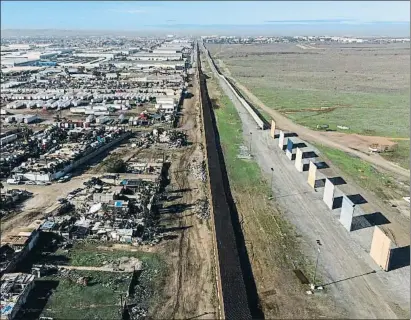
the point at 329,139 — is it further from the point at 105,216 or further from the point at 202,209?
the point at 105,216

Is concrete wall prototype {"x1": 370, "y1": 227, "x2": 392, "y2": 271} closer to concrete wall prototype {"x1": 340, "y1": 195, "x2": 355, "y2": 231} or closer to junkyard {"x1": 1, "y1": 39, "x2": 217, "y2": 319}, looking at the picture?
concrete wall prototype {"x1": 340, "y1": 195, "x2": 355, "y2": 231}

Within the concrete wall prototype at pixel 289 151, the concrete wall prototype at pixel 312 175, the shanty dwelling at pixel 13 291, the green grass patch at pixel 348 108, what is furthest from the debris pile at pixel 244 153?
the shanty dwelling at pixel 13 291

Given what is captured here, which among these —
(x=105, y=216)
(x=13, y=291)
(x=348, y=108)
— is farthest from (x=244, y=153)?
(x=348, y=108)

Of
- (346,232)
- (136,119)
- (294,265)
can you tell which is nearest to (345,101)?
(136,119)

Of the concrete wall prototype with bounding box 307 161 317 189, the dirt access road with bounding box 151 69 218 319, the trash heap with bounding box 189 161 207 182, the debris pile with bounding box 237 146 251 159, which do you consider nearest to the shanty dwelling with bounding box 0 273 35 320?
the dirt access road with bounding box 151 69 218 319

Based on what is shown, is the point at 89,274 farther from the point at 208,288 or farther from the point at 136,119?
the point at 136,119

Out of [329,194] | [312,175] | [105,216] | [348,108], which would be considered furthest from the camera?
[348,108]
